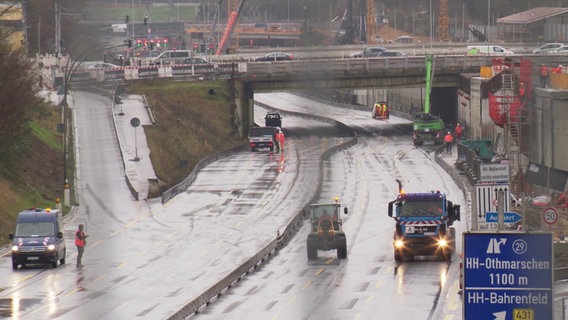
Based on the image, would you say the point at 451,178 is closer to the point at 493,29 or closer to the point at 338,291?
the point at 338,291

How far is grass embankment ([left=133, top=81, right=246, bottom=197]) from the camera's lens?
292ft

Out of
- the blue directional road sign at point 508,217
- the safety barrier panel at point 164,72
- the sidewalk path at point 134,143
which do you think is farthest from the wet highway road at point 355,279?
the safety barrier panel at point 164,72

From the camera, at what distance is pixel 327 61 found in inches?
615

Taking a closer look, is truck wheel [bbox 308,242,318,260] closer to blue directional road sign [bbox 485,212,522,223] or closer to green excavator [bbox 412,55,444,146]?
blue directional road sign [bbox 485,212,522,223]

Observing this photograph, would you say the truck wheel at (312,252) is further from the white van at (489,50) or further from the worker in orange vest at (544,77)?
the white van at (489,50)

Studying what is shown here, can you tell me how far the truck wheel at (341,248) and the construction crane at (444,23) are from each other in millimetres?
96221

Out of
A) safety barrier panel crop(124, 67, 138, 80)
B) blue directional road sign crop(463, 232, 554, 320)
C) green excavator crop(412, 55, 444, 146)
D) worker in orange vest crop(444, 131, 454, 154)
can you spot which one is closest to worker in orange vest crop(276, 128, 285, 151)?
green excavator crop(412, 55, 444, 146)

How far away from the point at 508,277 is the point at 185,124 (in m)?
89.0

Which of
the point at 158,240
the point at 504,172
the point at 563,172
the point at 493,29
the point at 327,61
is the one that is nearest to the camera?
the point at 327,61

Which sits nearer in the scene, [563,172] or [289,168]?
[563,172]

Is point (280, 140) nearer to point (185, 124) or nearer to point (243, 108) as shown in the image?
point (185, 124)

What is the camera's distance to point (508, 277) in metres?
14.4

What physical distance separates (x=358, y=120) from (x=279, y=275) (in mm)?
80743

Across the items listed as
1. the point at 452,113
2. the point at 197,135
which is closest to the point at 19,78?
the point at 197,135
